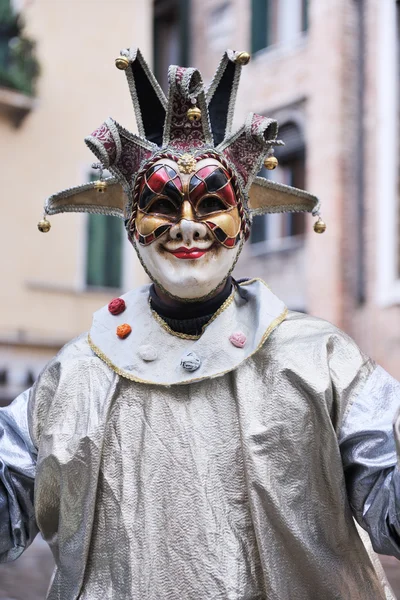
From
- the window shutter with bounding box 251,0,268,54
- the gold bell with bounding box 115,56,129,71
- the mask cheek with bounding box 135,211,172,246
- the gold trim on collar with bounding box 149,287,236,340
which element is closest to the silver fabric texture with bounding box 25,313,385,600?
the gold trim on collar with bounding box 149,287,236,340

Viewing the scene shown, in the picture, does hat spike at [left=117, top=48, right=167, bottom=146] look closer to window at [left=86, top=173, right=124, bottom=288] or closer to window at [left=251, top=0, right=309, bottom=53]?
window at [left=86, top=173, right=124, bottom=288]

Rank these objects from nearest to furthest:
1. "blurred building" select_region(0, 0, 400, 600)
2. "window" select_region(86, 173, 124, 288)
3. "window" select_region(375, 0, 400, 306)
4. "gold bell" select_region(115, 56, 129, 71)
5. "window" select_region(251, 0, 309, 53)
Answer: "gold bell" select_region(115, 56, 129, 71)
"window" select_region(375, 0, 400, 306)
"blurred building" select_region(0, 0, 400, 600)
"window" select_region(86, 173, 124, 288)
"window" select_region(251, 0, 309, 53)

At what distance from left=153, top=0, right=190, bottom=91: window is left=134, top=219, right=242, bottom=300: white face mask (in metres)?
9.57

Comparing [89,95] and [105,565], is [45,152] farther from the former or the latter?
[105,565]

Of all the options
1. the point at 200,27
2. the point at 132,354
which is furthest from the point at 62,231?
the point at 132,354

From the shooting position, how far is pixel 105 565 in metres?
2.53

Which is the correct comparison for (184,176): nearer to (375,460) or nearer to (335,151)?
(375,460)

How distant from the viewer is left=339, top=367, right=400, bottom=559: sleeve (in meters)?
2.36

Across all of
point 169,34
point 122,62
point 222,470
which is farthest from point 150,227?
point 169,34

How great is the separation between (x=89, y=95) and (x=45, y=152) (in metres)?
0.80

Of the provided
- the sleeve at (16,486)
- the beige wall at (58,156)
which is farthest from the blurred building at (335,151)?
the sleeve at (16,486)

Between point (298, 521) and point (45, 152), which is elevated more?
point (45, 152)

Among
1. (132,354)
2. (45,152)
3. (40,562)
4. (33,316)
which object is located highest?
(45,152)

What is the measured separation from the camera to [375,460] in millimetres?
2438
